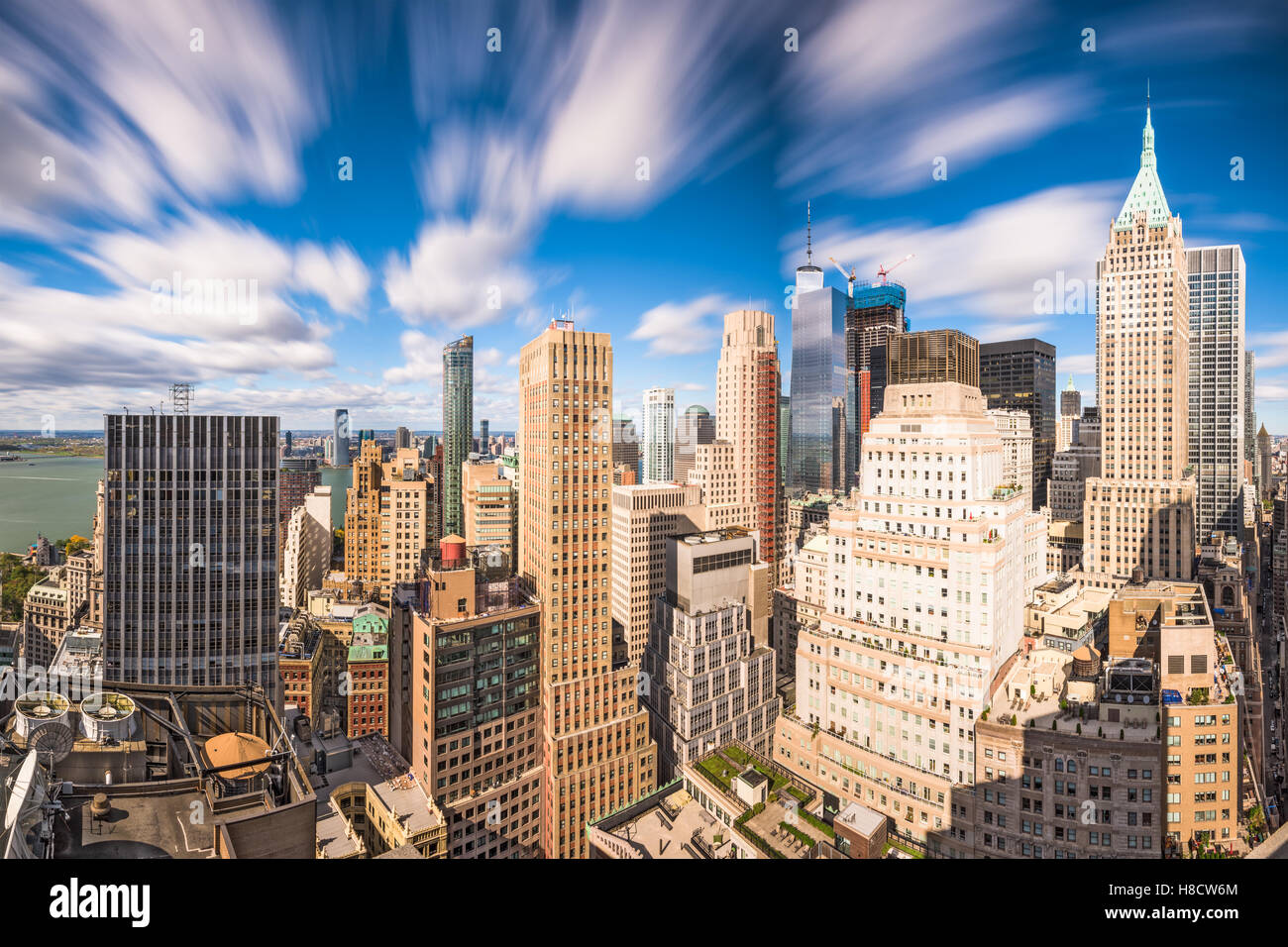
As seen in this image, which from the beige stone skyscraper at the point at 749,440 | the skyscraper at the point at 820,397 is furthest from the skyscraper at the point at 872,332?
the beige stone skyscraper at the point at 749,440

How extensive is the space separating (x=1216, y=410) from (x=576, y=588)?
27.1m

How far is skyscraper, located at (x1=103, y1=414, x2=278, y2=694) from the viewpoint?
1697 centimetres

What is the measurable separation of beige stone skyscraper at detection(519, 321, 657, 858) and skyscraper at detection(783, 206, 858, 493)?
56.9 ft

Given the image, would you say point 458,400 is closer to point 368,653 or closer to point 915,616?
point 368,653

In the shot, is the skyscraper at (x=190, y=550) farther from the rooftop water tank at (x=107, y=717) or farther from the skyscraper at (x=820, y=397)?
the skyscraper at (x=820, y=397)

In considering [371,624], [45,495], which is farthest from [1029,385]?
[45,495]

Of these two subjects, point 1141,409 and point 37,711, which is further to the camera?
point 1141,409

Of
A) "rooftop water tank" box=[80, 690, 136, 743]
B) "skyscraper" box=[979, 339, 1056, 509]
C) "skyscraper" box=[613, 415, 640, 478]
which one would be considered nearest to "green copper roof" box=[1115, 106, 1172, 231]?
"skyscraper" box=[979, 339, 1056, 509]

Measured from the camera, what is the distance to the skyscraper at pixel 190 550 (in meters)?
17.0

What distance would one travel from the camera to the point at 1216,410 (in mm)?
26047

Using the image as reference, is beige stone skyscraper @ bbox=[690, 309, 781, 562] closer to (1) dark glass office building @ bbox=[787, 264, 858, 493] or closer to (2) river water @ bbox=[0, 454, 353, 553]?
(1) dark glass office building @ bbox=[787, 264, 858, 493]

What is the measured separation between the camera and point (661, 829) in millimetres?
13203

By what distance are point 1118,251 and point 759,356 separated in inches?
622
